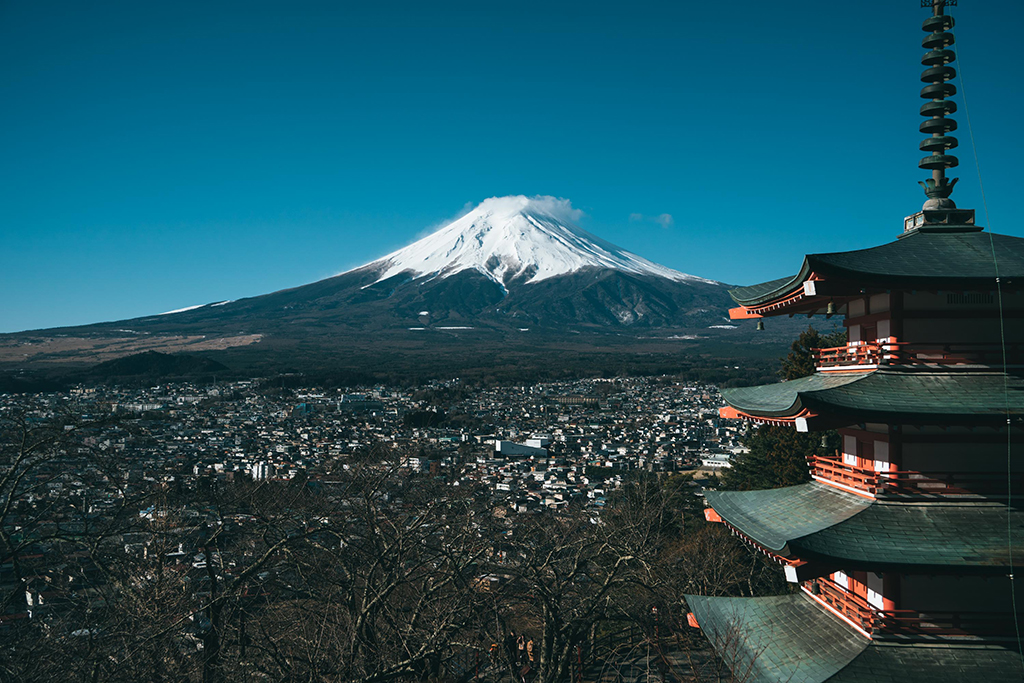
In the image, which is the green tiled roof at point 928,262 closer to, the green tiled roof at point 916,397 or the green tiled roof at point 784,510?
the green tiled roof at point 916,397

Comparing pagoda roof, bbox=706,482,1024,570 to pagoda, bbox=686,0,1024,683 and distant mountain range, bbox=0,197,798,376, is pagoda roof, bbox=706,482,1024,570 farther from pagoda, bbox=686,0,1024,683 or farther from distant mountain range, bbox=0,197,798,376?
distant mountain range, bbox=0,197,798,376

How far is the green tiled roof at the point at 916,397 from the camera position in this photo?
6973 mm

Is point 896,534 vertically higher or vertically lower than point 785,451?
higher

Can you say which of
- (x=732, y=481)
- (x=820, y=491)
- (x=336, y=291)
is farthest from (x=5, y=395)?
(x=336, y=291)

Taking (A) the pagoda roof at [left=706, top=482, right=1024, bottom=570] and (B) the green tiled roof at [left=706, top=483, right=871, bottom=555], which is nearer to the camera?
(A) the pagoda roof at [left=706, top=482, right=1024, bottom=570]

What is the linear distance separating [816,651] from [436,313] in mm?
156529

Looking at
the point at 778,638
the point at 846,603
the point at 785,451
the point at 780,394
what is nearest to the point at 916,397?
the point at 780,394

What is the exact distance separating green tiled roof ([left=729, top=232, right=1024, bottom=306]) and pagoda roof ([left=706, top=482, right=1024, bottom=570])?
7.93ft

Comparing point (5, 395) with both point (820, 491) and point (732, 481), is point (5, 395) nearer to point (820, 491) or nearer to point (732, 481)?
point (732, 481)

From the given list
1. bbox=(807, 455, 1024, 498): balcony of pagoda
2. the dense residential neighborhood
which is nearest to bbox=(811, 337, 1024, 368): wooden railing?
bbox=(807, 455, 1024, 498): balcony of pagoda

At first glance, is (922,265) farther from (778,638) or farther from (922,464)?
(778,638)

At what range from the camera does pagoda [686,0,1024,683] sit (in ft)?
22.8

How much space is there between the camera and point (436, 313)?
162500mm

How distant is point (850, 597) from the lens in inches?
313
